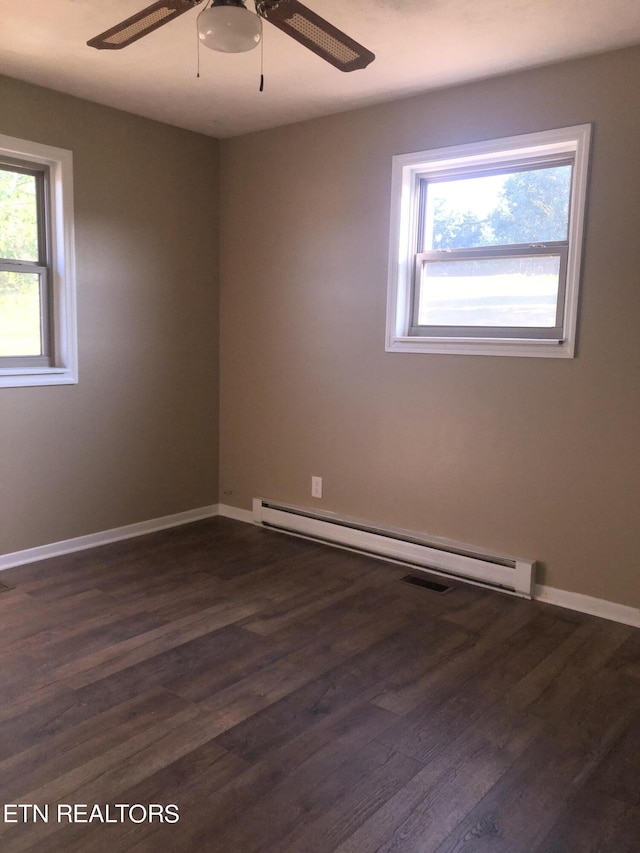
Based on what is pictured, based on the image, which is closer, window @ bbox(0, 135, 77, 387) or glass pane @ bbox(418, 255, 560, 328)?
glass pane @ bbox(418, 255, 560, 328)

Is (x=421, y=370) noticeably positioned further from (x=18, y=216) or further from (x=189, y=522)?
(x=18, y=216)

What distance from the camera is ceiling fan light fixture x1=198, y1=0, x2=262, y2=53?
6.12 feet

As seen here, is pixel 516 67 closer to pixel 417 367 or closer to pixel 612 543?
pixel 417 367

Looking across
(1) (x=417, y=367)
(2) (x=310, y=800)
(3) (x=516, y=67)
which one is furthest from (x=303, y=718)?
(3) (x=516, y=67)

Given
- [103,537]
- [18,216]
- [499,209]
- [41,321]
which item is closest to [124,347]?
[41,321]

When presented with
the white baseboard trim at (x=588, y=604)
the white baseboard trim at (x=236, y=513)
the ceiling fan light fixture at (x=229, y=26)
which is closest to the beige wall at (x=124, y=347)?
the white baseboard trim at (x=236, y=513)

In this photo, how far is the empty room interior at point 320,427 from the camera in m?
2.00

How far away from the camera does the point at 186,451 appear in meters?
4.52

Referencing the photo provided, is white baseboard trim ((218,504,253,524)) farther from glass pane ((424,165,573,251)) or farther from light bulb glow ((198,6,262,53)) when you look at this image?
light bulb glow ((198,6,262,53))

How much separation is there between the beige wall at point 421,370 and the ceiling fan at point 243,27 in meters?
1.40

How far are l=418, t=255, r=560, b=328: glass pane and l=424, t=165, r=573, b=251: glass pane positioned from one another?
116mm

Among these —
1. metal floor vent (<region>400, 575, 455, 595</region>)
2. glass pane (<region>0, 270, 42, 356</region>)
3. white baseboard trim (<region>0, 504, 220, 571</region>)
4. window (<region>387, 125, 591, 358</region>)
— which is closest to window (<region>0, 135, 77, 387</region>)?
glass pane (<region>0, 270, 42, 356</region>)

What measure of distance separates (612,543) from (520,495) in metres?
0.48

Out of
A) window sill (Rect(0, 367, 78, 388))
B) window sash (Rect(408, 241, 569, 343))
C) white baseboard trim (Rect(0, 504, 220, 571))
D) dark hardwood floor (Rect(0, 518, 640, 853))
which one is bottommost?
dark hardwood floor (Rect(0, 518, 640, 853))
